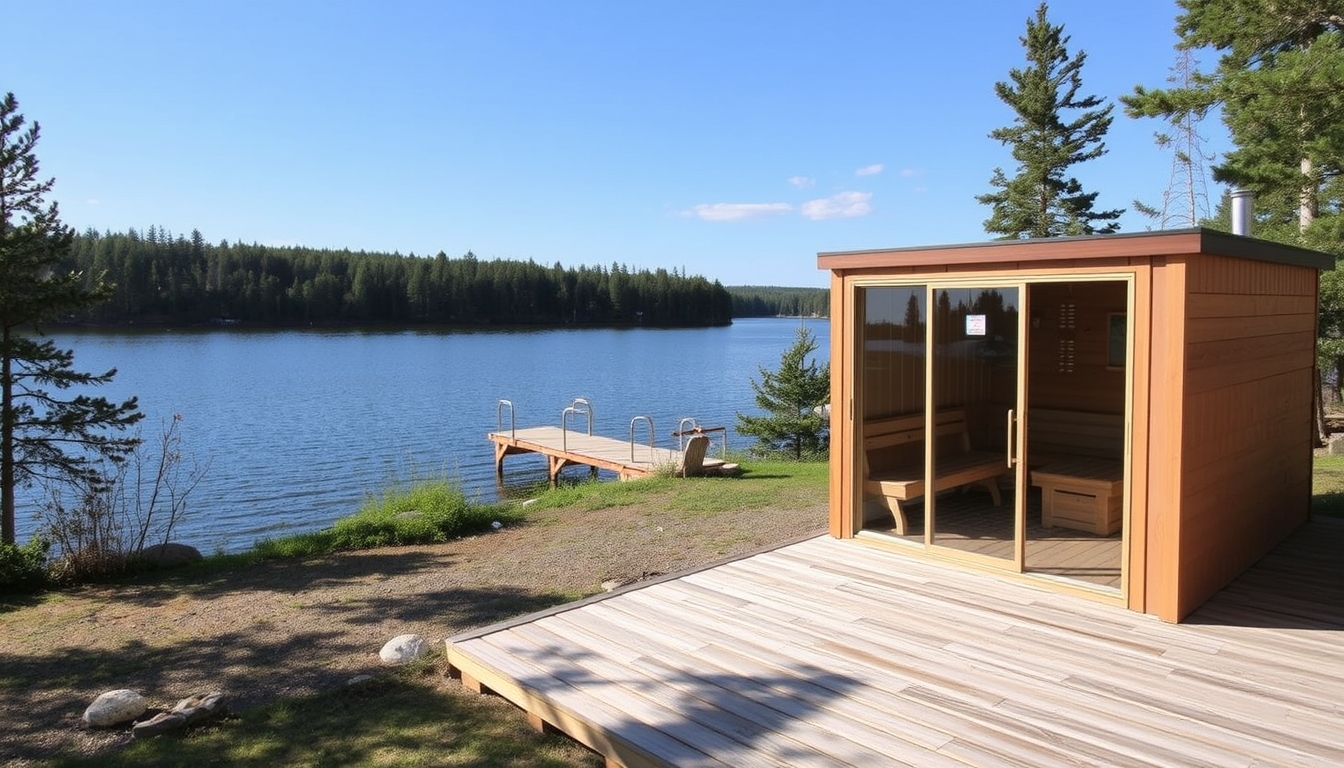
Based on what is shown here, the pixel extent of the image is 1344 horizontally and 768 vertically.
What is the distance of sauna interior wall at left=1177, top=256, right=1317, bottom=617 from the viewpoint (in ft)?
14.8

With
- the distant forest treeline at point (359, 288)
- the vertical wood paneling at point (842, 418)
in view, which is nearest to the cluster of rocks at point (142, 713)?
the vertical wood paneling at point (842, 418)

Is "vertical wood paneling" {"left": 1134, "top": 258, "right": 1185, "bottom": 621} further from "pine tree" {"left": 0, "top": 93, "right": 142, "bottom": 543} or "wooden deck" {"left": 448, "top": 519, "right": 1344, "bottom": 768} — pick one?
"pine tree" {"left": 0, "top": 93, "right": 142, "bottom": 543}

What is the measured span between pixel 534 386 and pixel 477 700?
29120 mm

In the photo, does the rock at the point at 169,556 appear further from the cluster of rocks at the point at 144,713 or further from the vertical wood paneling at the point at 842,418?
the vertical wood paneling at the point at 842,418

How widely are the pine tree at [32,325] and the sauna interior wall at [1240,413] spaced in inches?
326

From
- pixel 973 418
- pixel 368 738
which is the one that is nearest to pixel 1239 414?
pixel 973 418

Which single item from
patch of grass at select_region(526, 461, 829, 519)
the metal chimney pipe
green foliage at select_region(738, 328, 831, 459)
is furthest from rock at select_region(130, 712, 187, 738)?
green foliage at select_region(738, 328, 831, 459)

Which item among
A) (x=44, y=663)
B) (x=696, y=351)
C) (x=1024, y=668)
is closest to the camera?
(x=1024, y=668)

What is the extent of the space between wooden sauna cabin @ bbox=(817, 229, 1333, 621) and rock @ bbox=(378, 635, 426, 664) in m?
2.93

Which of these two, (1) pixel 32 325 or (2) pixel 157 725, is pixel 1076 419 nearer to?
(2) pixel 157 725

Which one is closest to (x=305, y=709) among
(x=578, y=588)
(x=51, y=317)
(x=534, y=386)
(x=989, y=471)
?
(x=578, y=588)

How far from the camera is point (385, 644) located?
5.20 m

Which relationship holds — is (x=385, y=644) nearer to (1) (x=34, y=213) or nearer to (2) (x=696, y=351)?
(1) (x=34, y=213)

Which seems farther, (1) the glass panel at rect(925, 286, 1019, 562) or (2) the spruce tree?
(2) the spruce tree
